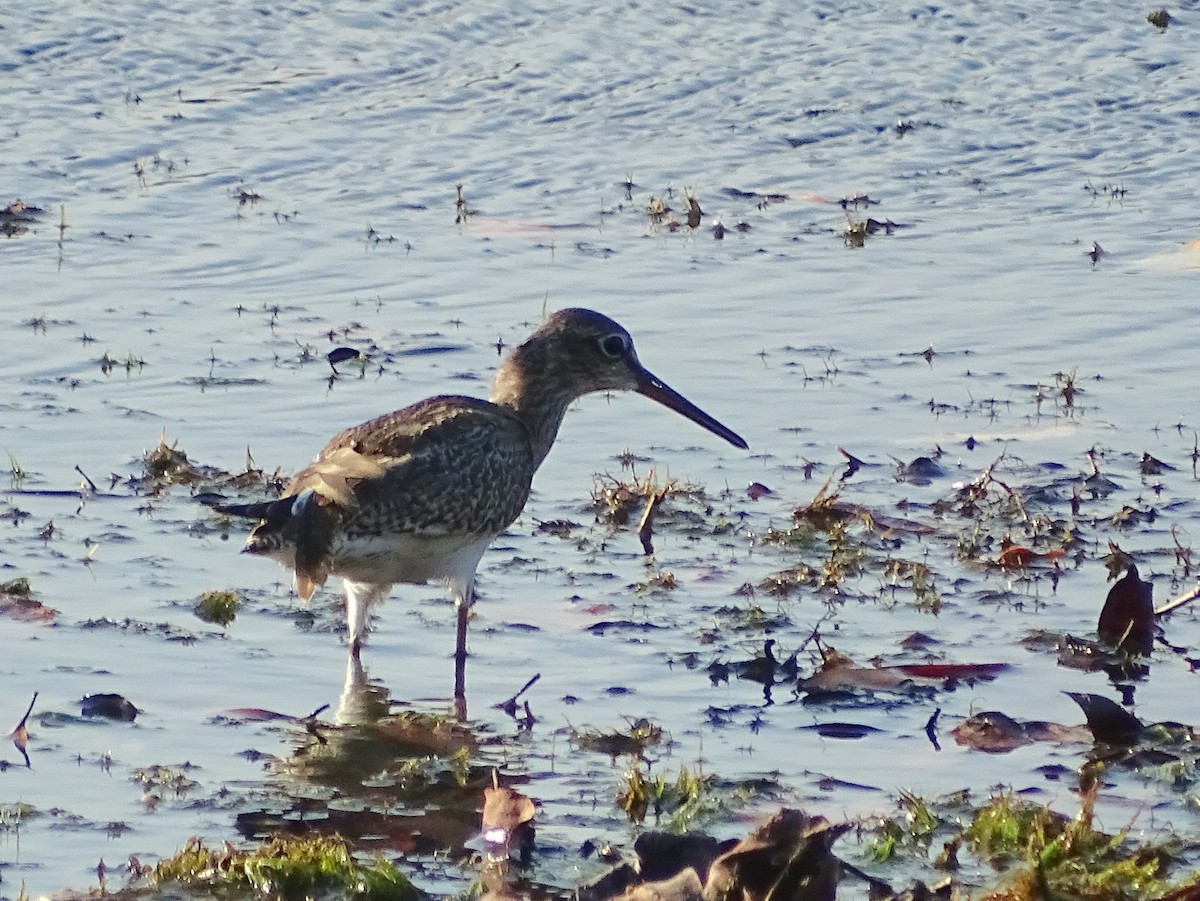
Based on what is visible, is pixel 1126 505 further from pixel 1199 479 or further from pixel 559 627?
pixel 559 627

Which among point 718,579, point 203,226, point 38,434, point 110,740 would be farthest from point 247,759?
point 203,226

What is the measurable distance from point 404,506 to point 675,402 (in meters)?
1.84

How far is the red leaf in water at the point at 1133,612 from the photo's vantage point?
7133mm

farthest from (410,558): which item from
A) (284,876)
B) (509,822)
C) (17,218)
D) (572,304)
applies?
(17,218)

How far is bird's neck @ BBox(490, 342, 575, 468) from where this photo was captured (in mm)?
8492

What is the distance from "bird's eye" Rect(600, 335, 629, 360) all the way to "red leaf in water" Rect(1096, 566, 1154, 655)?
2.32 meters

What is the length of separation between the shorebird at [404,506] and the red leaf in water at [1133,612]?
208 cm

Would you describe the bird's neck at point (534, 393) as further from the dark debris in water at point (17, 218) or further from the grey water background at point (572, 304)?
the dark debris in water at point (17, 218)

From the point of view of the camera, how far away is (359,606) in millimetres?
7379

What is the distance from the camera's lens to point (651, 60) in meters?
16.0

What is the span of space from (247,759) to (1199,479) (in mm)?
4382

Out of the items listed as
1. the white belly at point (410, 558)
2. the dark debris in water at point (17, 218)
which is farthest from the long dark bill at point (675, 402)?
the dark debris in water at point (17, 218)

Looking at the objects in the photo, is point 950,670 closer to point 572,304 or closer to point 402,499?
point 402,499

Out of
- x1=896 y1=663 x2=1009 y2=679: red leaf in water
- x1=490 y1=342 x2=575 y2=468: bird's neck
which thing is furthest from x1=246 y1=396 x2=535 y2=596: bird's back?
x1=896 y1=663 x2=1009 y2=679: red leaf in water
